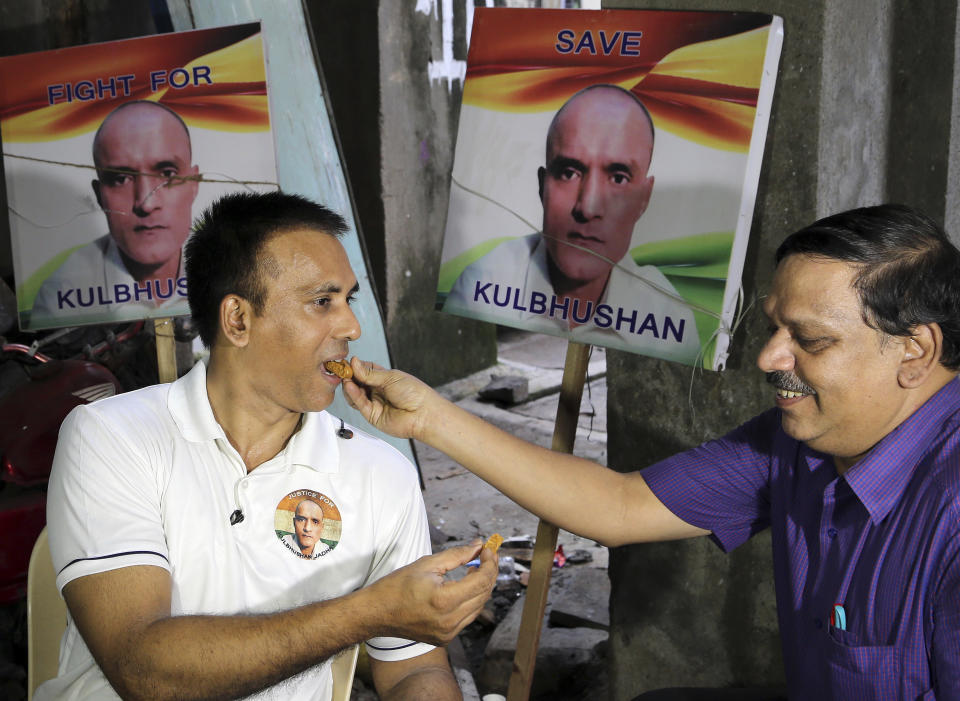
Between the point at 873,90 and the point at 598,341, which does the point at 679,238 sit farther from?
the point at 873,90

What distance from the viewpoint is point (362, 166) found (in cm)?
698

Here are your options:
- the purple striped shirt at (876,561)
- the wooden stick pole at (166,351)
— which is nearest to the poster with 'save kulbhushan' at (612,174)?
the purple striped shirt at (876,561)

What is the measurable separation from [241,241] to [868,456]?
4.69 ft

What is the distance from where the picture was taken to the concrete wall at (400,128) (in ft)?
22.5

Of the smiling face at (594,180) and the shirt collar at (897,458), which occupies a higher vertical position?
the smiling face at (594,180)

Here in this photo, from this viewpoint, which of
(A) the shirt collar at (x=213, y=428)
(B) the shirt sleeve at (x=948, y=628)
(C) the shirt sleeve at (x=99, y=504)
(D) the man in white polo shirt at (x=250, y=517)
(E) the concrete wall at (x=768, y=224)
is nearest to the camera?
(B) the shirt sleeve at (x=948, y=628)

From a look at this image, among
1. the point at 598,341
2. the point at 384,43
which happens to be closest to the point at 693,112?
the point at 598,341

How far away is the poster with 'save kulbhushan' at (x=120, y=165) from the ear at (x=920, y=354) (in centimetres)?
234

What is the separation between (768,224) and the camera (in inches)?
119

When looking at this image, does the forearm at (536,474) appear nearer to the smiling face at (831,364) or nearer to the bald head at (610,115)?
the smiling face at (831,364)

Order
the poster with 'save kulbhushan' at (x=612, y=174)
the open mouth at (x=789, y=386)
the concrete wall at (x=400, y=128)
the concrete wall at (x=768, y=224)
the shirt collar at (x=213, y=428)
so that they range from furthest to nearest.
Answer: the concrete wall at (x=400, y=128), the concrete wall at (x=768, y=224), the poster with 'save kulbhushan' at (x=612, y=174), the shirt collar at (x=213, y=428), the open mouth at (x=789, y=386)

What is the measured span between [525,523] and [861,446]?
3551mm

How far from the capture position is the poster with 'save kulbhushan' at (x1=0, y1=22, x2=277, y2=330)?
11.5ft

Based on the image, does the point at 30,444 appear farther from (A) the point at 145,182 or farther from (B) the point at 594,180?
(B) the point at 594,180
